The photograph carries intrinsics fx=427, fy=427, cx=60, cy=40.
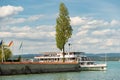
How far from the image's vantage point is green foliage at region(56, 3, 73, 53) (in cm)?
11306

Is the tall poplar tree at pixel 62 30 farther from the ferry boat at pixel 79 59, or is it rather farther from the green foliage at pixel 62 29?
the ferry boat at pixel 79 59

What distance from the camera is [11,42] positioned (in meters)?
103

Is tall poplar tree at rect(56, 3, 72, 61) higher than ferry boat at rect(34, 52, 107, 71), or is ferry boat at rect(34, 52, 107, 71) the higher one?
tall poplar tree at rect(56, 3, 72, 61)

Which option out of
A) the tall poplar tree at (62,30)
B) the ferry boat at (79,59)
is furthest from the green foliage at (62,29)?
the ferry boat at (79,59)

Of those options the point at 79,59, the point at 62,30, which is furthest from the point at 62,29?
the point at 79,59

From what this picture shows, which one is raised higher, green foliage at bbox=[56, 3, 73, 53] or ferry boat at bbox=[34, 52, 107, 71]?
green foliage at bbox=[56, 3, 73, 53]

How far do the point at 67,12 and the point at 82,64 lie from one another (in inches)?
603

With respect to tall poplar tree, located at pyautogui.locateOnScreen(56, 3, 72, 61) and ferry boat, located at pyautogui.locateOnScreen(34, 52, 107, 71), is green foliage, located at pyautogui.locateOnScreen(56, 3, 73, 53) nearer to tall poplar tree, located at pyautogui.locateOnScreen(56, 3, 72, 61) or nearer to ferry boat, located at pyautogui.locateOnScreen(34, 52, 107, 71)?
tall poplar tree, located at pyautogui.locateOnScreen(56, 3, 72, 61)

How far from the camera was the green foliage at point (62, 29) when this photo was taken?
371 ft

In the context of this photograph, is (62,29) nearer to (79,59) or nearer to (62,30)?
(62,30)

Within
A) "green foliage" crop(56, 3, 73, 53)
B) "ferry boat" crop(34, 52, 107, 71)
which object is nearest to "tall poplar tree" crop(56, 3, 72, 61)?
"green foliage" crop(56, 3, 73, 53)

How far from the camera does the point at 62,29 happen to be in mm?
114000

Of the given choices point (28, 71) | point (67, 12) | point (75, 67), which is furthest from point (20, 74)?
point (67, 12)

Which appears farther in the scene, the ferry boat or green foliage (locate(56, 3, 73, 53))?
the ferry boat
